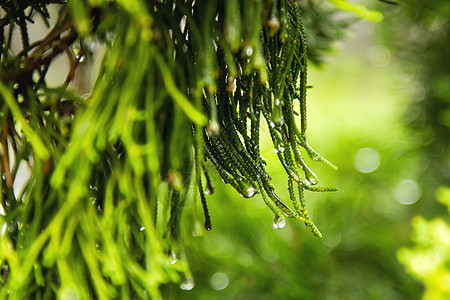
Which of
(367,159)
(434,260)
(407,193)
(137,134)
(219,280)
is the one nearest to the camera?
(137,134)

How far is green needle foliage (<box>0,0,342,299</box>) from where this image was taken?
175mm

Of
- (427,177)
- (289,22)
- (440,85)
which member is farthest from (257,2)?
(427,177)

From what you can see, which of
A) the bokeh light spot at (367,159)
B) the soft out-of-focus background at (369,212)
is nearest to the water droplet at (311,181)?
the soft out-of-focus background at (369,212)

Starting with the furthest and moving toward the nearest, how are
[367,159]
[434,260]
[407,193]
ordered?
[407,193] < [367,159] < [434,260]

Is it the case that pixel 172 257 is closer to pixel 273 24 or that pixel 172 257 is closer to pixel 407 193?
pixel 273 24

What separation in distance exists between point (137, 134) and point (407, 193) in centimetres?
84

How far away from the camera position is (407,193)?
90 centimetres

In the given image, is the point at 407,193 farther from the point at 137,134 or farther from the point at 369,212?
the point at 137,134

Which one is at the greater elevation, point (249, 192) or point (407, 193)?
point (249, 192)

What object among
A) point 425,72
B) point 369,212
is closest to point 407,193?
point 369,212

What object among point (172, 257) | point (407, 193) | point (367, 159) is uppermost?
point (172, 257)

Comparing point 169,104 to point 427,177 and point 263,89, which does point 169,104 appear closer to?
point 263,89

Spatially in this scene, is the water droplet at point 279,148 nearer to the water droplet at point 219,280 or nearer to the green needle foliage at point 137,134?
the green needle foliage at point 137,134

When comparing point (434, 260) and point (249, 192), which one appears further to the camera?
point (434, 260)
